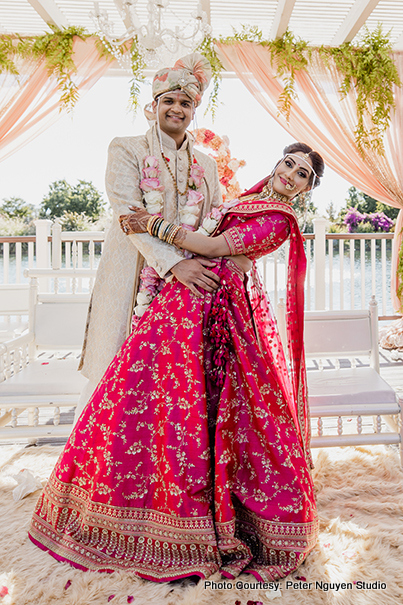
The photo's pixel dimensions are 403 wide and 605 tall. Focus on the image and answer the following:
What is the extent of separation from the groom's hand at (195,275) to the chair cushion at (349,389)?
32.1 inches

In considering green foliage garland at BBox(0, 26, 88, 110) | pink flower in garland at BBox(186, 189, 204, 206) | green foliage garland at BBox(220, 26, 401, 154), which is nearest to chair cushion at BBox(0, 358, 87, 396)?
pink flower in garland at BBox(186, 189, 204, 206)

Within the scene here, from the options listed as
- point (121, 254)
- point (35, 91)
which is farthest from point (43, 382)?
point (35, 91)

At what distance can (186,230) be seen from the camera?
1.48m

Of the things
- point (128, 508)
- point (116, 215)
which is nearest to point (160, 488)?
point (128, 508)

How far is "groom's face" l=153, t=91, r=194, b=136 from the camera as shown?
1558 mm

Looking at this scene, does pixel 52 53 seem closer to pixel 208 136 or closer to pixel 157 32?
pixel 157 32

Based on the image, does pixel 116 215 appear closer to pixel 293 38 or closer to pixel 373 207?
pixel 293 38

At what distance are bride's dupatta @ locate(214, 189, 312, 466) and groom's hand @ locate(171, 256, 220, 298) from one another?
0.51 feet

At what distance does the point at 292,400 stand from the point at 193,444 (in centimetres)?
45

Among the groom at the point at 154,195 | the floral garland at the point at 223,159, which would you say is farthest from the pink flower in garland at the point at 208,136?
the groom at the point at 154,195

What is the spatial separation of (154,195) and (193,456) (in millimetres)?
885

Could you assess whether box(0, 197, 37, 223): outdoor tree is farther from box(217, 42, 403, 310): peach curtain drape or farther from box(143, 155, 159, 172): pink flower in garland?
box(143, 155, 159, 172): pink flower in garland

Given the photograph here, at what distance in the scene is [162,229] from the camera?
4.81ft

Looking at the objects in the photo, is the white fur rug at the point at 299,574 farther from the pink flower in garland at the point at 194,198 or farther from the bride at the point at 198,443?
the pink flower in garland at the point at 194,198
